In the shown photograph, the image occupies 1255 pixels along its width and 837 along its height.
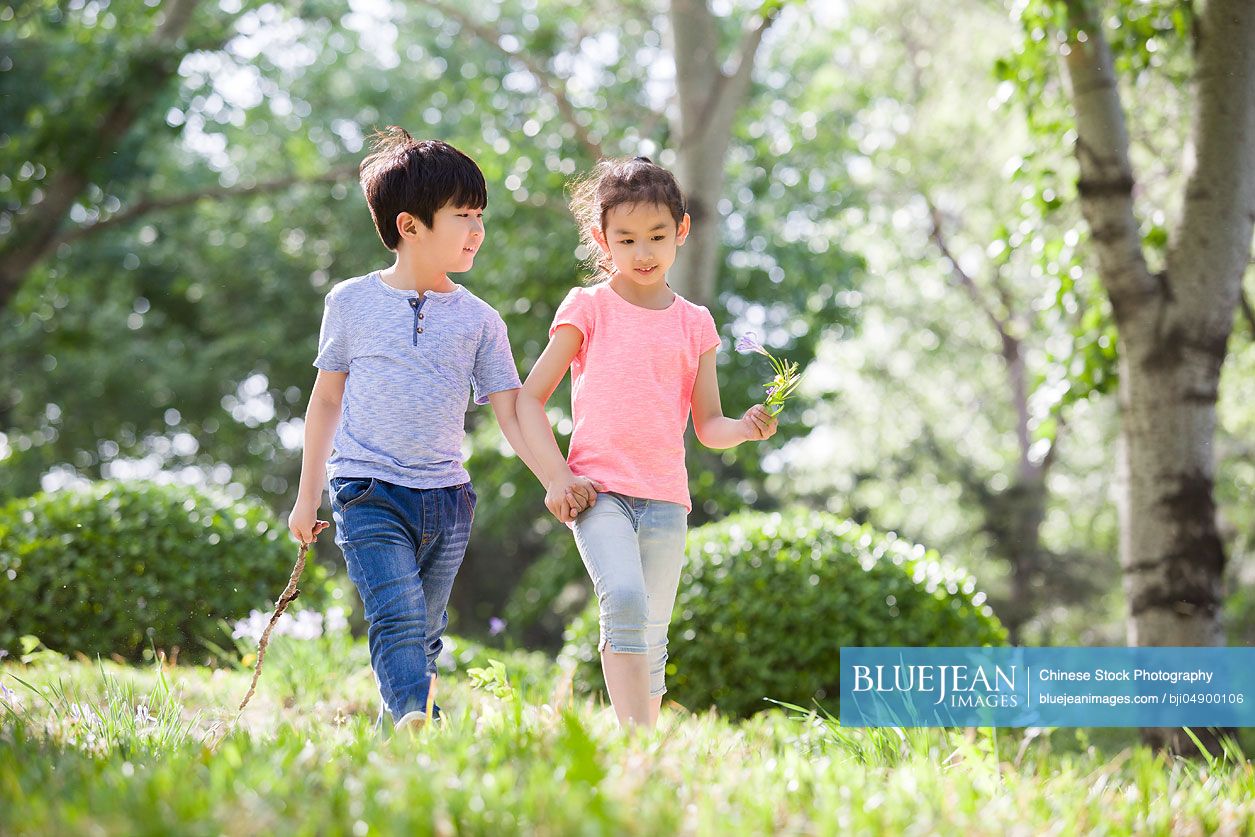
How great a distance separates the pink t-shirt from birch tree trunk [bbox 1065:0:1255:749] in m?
2.64

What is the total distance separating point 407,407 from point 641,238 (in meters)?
0.78

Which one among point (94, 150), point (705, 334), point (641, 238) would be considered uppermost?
point (94, 150)

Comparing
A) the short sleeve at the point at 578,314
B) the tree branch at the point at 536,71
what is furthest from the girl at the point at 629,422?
the tree branch at the point at 536,71

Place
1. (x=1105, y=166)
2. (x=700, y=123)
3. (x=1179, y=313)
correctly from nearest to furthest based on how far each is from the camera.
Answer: (x=1179, y=313) < (x=1105, y=166) < (x=700, y=123)

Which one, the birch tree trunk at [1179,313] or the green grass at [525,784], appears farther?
the birch tree trunk at [1179,313]

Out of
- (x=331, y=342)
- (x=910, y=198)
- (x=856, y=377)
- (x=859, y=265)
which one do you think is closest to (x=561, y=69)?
(x=859, y=265)

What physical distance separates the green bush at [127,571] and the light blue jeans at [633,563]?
3362mm

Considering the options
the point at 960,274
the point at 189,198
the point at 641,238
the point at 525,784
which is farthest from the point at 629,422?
the point at 960,274

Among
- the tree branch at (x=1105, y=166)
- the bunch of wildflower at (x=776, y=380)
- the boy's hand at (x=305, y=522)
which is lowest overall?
the boy's hand at (x=305, y=522)

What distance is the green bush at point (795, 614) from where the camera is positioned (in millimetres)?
5418

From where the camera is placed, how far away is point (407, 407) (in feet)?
10.1

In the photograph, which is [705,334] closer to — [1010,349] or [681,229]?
[681,229]

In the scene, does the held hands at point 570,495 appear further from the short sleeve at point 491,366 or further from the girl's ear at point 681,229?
the girl's ear at point 681,229

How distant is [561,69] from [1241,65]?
10.0 metres
